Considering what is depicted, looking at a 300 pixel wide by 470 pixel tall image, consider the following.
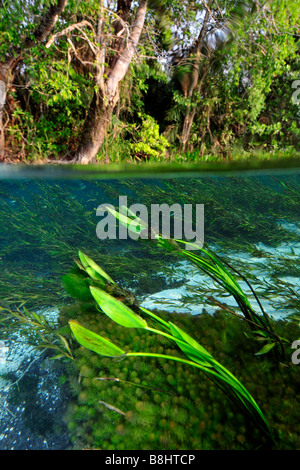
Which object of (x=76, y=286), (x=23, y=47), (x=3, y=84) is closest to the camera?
(x=76, y=286)

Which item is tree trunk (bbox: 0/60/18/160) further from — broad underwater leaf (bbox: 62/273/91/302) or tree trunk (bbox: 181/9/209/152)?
broad underwater leaf (bbox: 62/273/91/302)

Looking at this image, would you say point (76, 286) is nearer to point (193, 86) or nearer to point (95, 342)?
point (95, 342)

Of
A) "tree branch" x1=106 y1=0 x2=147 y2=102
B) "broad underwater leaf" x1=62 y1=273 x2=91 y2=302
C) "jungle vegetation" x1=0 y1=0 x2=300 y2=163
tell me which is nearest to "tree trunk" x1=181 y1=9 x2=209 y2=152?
"jungle vegetation" x1=0 y1=0 x2=300 y2=163

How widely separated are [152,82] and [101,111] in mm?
2374

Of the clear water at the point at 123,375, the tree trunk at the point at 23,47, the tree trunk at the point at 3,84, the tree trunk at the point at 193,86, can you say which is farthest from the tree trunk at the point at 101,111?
the clear water at the point at 123,375

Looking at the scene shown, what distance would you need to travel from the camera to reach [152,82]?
9117 millimetres

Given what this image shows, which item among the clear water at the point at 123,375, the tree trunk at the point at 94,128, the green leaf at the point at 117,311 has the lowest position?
the clear water at the point at 123,375

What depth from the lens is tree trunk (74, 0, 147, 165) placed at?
7.75m

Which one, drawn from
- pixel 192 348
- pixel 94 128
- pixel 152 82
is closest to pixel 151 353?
pixel 192 348

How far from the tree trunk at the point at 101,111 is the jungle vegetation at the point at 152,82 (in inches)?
1.1

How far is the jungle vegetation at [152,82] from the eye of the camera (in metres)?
7.11

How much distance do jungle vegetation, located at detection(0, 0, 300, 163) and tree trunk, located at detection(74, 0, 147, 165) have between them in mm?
28

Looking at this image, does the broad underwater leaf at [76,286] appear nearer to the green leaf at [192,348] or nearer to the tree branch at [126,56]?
the green leaf at [192,348]

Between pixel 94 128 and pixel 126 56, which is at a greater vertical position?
pixel 126 56
